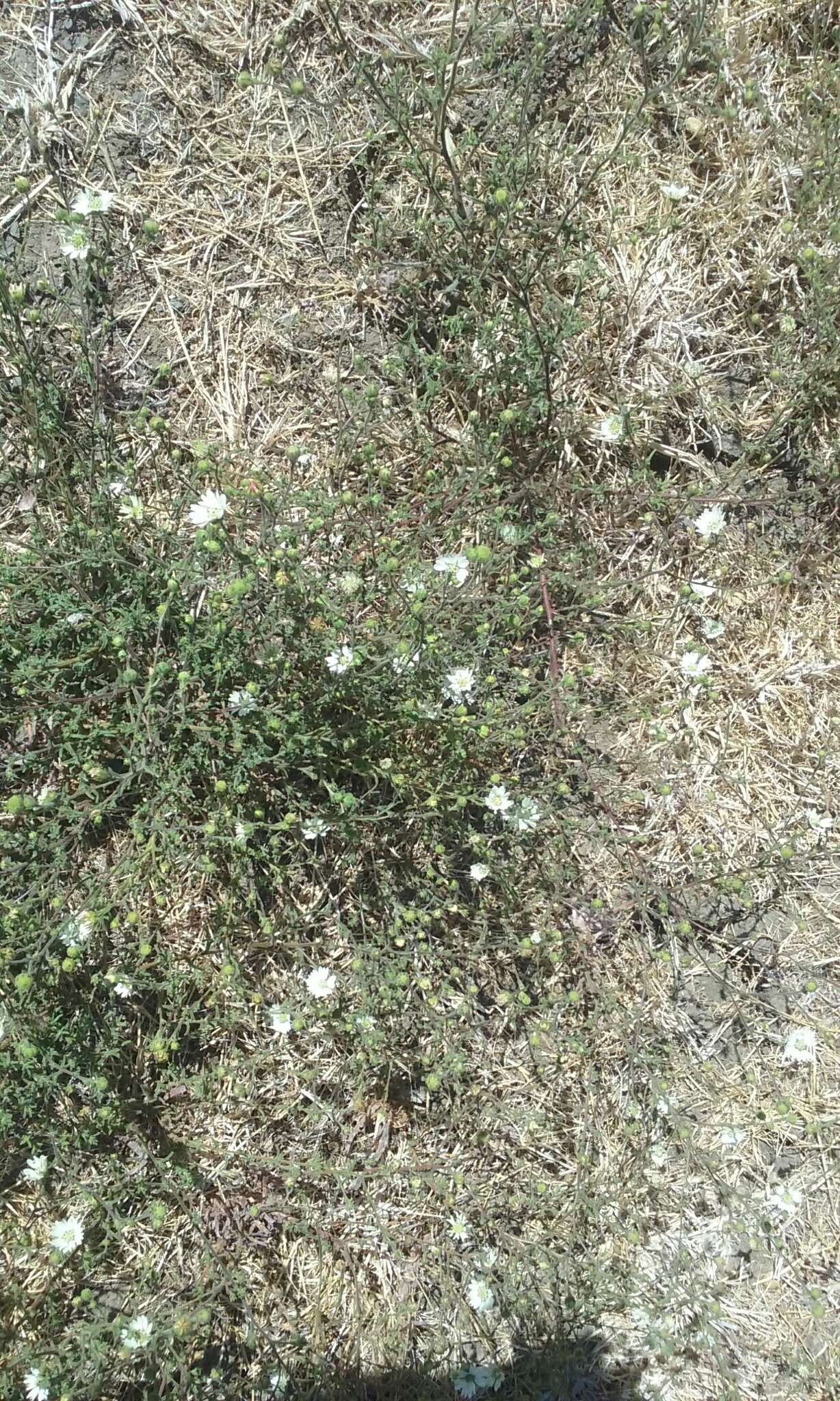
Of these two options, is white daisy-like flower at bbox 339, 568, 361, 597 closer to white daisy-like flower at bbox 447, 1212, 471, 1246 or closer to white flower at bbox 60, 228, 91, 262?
white flower at bbox 60, 228, 91, 262

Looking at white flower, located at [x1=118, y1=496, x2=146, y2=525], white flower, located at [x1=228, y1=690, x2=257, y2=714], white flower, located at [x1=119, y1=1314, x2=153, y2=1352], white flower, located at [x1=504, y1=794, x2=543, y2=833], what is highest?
white flower, located at [x1=118, y1=496, x2=146, y2=525]

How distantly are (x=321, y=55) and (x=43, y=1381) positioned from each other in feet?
11.9

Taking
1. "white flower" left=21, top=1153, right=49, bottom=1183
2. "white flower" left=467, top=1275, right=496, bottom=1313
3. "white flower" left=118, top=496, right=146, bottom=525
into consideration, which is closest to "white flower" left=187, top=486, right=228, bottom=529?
"white flower" left=118, top=496, right=146, bottom=525

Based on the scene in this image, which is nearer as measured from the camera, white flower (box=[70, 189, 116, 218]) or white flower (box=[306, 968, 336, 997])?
white flower (box=[70, 189, 116, 218])

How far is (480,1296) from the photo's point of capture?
246cm

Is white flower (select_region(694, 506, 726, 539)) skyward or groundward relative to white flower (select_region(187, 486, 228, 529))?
skyward

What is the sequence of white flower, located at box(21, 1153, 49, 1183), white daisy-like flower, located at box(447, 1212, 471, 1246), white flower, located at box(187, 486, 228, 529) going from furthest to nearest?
white daisy-like flower, located at box(447, 1212, 471, 1246) < white flower, located at box(21, 1153, 49, 1183) < white flower, located at box(187, 486, 228, 529)

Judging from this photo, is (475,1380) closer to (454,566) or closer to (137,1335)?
(137,1335)

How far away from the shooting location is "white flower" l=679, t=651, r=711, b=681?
8.71ft

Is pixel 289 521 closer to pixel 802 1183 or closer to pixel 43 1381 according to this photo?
pixel 43 1381

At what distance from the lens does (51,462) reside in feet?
8.23

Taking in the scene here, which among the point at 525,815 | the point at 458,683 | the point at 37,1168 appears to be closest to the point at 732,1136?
the point at 525,815

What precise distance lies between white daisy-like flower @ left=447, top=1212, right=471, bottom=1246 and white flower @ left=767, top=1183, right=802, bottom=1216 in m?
0.91

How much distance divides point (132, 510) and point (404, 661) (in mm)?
845
